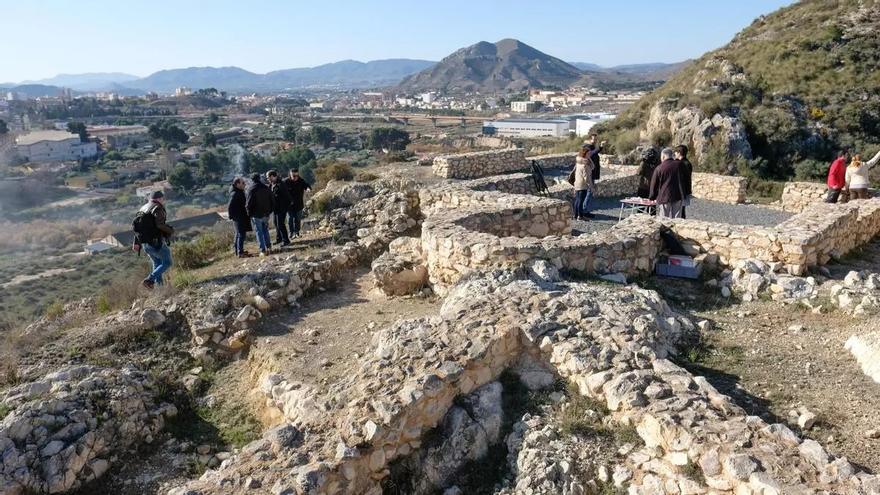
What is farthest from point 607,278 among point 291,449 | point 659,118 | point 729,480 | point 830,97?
point 830,97

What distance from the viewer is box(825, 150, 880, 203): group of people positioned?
12367 millimetres

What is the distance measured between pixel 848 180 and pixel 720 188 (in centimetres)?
325

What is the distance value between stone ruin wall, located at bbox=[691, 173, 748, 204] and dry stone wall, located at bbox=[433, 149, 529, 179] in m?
4.98

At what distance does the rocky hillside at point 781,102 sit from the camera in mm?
23406

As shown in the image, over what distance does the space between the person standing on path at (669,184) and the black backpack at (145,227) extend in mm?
8827

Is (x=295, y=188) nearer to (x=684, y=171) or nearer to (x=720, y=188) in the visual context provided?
(x=684, y=171)

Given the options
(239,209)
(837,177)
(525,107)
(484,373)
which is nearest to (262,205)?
(239,209)

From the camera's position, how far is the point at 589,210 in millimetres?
14164

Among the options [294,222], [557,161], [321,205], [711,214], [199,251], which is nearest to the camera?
[199,251]

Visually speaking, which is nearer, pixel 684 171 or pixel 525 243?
pixel 525 243

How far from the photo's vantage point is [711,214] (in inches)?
542

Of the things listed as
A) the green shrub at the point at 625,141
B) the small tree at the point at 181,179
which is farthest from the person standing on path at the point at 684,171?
the small tree at the point at 181,179

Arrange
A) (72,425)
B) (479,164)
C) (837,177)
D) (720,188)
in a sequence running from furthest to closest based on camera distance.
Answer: (479,164) → (720,188) → (837,177) → (72,425)

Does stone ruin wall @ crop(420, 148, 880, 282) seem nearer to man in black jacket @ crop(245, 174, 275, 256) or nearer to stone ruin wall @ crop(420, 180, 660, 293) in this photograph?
stone ruin wall @ crop(420, 180, 660, 293)
